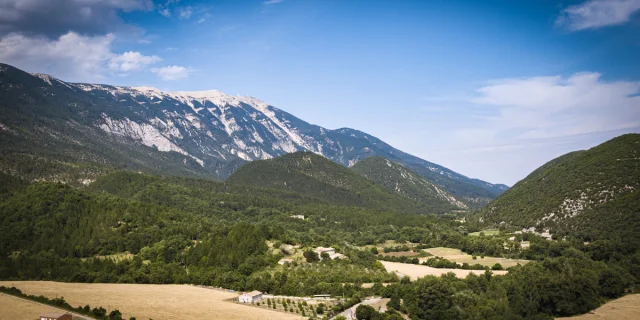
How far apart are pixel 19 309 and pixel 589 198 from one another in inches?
5779

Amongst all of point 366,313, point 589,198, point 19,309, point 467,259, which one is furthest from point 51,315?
point 589,198

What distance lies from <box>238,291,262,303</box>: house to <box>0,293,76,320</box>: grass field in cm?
2648

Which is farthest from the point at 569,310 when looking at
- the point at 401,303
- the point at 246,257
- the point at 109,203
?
the point at 109,203

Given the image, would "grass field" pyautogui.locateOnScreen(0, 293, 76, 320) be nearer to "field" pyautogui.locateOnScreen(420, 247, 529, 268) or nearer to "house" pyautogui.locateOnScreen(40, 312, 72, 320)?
"house" pyautogui.locateOnScreen(40, 312, 72, 320)

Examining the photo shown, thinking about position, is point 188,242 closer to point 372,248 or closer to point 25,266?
point 25,266

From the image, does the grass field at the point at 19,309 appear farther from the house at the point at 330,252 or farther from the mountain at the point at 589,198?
the mountain at the point at 589,198

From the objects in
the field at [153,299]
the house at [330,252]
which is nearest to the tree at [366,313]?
the field at [153,299]

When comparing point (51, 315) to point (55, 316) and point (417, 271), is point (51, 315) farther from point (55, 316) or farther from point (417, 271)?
point (417, 271)

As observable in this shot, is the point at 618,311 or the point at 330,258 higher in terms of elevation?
the point at 330,258

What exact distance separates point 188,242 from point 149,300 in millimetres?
46165

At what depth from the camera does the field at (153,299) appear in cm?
6341

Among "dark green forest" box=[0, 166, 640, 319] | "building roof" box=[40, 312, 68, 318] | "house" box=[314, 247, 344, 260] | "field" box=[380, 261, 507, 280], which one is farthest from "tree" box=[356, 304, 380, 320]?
"house" box=[314, 247, 344, 260]

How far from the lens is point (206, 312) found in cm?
6500

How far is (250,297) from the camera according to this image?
247 feet
